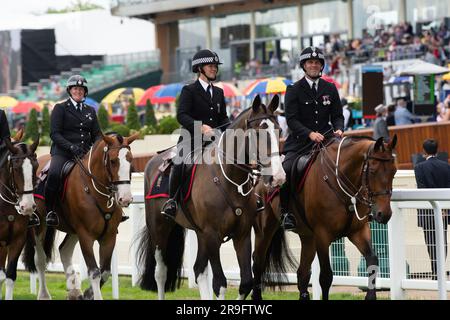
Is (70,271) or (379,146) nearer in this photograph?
(379,146)

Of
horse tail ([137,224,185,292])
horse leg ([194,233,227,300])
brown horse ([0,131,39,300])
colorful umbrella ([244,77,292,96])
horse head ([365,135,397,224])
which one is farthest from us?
colorful umbrella ([244,77,292,96])

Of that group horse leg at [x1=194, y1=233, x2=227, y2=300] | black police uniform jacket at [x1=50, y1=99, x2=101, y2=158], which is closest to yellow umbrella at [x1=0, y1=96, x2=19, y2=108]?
black police uniform jacket at [x1=50, y1=99, x2=101, y2=158]

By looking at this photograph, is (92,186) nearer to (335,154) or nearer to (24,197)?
(24,197)

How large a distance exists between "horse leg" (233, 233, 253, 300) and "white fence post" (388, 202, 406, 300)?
228 centimetres

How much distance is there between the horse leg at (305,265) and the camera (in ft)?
41.1

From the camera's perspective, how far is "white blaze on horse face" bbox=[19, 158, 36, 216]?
473 inches

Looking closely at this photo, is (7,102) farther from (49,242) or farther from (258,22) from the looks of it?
(49,242)

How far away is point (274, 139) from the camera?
1108 cm

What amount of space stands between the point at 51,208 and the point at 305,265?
11.0ft

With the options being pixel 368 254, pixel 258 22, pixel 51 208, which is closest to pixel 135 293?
pixel 51 208

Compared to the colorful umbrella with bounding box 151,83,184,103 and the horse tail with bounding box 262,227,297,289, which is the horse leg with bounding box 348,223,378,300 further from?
the colorful umbrella with bounding box 151,83,184,103

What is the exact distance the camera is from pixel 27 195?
39.6ft
